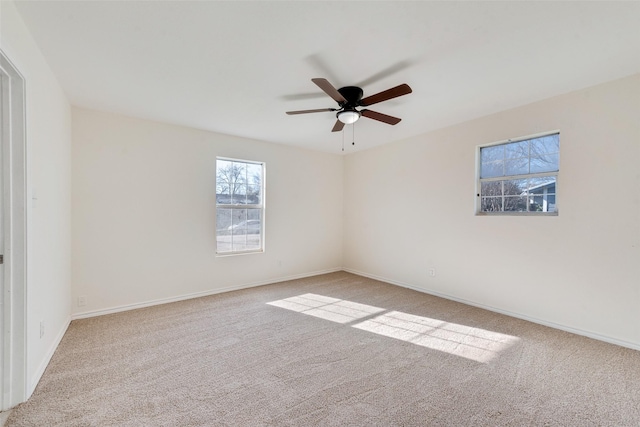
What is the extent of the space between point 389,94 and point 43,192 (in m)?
2.88

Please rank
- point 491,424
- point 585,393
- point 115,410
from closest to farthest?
point 491,424 → point 115,410 → point 585,393

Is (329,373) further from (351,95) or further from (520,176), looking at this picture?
(520,176)

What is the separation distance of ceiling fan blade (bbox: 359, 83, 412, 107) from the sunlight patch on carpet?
88.5 inches

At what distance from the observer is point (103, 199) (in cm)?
322

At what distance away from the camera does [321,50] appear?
2.02 metres

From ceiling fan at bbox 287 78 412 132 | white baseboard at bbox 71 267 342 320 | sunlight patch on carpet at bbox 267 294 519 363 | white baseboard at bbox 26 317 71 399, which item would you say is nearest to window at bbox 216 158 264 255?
white baseboard at bbox 71 267 342 320

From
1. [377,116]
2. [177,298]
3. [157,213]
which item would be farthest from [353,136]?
[177,298]

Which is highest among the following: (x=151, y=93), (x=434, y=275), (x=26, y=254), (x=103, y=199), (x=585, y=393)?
(x=151, y=93)

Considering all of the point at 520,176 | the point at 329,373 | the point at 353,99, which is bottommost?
the point at 329,373

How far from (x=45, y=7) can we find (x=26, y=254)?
152cm

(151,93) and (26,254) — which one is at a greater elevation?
(151,93)

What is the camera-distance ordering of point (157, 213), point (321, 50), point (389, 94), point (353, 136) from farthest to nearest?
point (353, 136) < point (157, 213) < point (389, 94) < point (321, 50)

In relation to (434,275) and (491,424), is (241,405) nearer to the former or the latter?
(491,424)

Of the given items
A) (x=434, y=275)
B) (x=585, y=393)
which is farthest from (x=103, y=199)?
(x=585, y=393)
